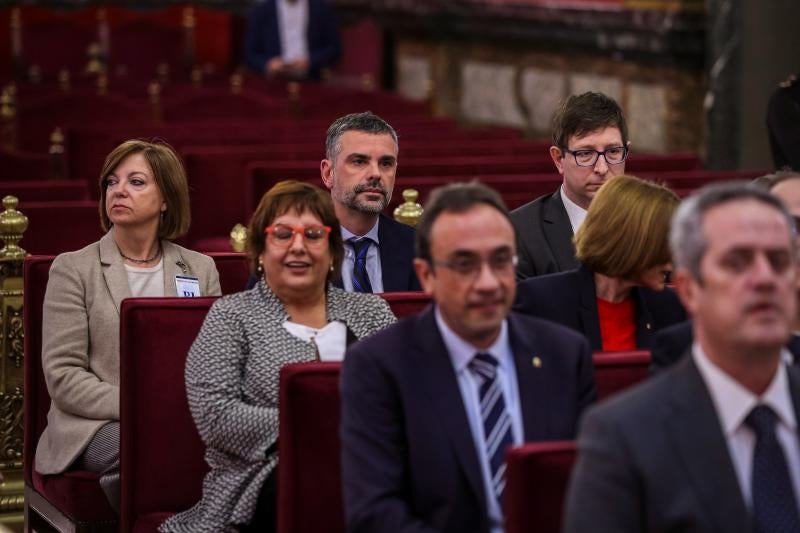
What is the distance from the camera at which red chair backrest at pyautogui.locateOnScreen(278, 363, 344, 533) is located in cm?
326

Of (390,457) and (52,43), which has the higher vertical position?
(52,43)

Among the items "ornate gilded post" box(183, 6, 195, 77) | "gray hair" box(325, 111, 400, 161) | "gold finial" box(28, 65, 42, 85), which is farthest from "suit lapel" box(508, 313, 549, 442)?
"ornate gilded post" box(183, 6, 195, 77)

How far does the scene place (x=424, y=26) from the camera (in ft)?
44.9

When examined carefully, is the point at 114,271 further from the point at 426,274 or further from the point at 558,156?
the point at 426,274

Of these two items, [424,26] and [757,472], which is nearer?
[757,472]

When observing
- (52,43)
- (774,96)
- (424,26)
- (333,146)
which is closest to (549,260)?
(333,146)

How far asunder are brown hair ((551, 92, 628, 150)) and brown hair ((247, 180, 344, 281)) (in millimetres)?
1184

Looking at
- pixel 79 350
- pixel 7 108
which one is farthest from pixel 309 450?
pixel 7 108

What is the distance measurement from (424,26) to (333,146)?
9.00 metres

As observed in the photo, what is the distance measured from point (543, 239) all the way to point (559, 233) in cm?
6

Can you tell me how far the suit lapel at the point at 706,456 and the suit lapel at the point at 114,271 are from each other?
2170mm

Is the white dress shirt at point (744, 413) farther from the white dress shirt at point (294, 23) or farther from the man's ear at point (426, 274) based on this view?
the white dress shirt at point (294, 23)

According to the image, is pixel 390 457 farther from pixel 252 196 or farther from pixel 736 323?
pixel 252 196

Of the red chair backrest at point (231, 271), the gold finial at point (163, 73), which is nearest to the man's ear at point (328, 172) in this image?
the red chair backrest at point (231, 271)
